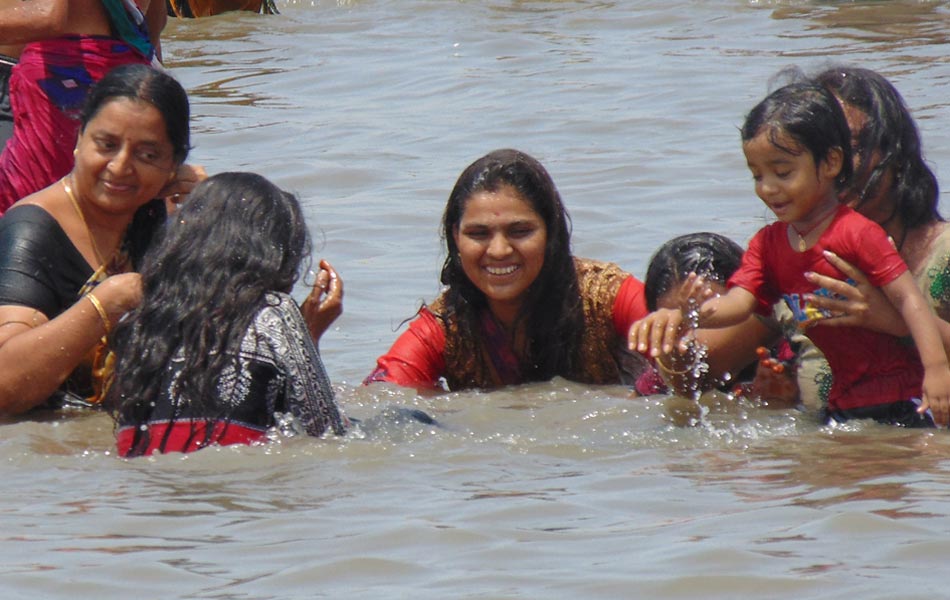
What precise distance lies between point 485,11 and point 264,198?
11468 mm

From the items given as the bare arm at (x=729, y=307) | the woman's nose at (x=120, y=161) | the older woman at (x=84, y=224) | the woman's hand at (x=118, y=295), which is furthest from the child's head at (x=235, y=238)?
the bare arm at (x=729, y=307)

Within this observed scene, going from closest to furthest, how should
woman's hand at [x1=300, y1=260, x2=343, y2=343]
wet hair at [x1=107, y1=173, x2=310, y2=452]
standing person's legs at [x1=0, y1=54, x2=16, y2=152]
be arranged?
wet hair at [x1=107, y1=173, x2=310, y2=452], woman's hand at [x1=300, y1=260, x2=343, y2=343], standing person's legs at [x1=0, y1=54, x2=16, y2=152]

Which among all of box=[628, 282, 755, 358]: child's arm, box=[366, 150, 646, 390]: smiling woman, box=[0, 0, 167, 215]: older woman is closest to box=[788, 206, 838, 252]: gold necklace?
box=[628, 282, 755, 358]: child's arm

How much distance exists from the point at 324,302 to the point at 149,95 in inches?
34.5

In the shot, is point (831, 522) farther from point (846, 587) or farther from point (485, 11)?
point (485, 11)

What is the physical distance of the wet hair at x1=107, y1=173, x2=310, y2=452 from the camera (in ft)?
15.6

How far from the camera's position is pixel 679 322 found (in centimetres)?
532

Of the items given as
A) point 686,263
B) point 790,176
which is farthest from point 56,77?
point 790,176

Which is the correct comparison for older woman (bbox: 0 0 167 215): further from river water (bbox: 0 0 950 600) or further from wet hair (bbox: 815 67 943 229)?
wet hair (bbox: 815 67 943 229)

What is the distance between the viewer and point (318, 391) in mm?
4930

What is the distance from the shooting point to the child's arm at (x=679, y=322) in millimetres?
5258

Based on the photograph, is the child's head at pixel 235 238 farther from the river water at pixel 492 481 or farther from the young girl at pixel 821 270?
the young girl at pixel 821 270

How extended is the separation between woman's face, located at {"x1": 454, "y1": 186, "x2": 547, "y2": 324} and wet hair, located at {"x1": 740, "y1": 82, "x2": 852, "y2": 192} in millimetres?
1034

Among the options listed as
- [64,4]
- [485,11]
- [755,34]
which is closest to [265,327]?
[64,4]
